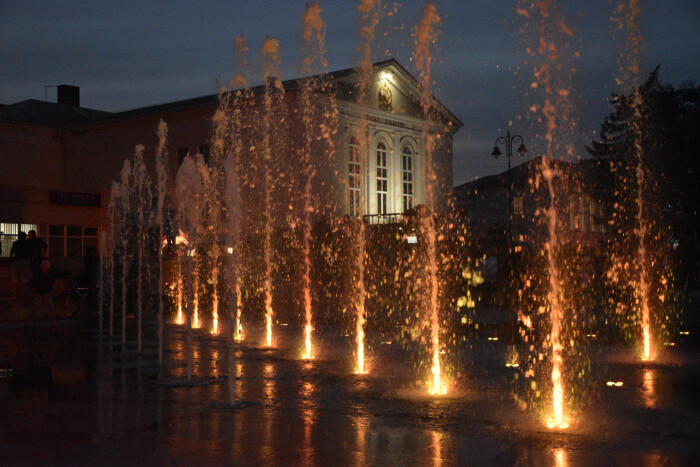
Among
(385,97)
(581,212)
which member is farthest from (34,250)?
(581,212)

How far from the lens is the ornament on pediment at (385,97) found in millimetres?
39281

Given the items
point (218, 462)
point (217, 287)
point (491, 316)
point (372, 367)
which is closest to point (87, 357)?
point (372, 367)

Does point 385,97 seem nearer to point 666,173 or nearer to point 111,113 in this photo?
point 666,173

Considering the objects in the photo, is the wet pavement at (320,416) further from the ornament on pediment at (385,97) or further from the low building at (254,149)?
the ornament on pediment at (385,97)

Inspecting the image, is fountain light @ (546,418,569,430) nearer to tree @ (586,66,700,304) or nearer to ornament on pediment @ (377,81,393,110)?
tree @ (586,66,700,304)

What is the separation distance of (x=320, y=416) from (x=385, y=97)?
1326 inches

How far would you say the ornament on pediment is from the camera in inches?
1547

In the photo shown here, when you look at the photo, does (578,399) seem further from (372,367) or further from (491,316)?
(491,316)

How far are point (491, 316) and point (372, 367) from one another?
352 inches

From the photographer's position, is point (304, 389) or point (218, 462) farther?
point (304, 389)

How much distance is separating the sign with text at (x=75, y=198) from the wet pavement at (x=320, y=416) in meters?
22.4

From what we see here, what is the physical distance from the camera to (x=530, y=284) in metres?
24.1

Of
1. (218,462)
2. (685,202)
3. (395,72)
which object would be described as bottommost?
(218,462)

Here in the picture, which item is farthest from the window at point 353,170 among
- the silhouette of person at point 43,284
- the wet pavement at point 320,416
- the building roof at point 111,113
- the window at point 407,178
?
the wet pavement at point 320,416
